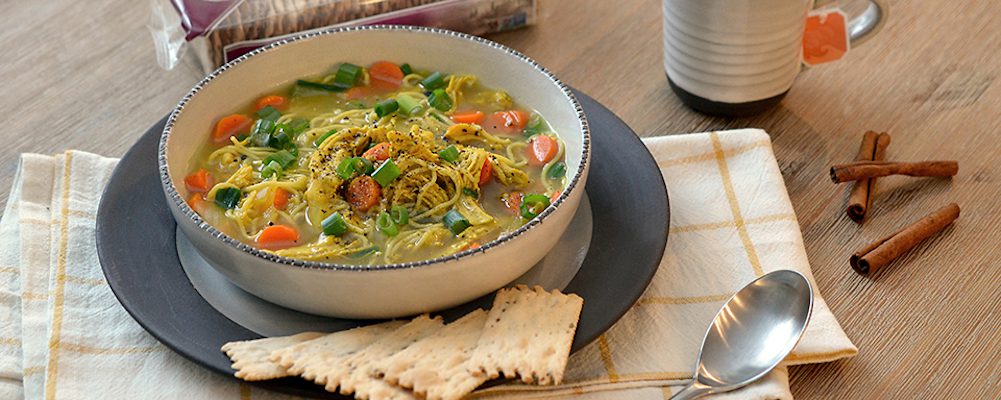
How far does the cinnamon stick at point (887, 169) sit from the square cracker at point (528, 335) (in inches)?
45.7

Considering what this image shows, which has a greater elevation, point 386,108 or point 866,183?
point 386,108

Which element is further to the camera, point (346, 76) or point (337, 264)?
point (346, 76)

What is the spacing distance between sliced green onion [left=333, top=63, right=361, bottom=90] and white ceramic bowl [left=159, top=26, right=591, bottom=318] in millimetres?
39

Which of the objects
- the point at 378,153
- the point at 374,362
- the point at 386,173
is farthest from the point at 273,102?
the point at 374,362

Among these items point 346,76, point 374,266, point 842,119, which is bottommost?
point 842,119

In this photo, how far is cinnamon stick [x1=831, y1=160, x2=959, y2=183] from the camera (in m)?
3.46

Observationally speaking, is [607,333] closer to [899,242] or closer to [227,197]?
[899,242]

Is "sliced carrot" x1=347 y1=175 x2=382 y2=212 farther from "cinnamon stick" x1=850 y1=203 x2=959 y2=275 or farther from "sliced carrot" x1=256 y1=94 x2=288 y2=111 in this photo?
"cinnamon stick" x1=850 y1=203 x2=959 y2=275

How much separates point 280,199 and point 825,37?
6.49ft

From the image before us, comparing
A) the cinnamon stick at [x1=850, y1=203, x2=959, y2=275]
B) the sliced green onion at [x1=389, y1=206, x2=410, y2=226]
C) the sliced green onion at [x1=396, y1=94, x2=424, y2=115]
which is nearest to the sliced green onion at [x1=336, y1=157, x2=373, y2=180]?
the sliced green onion at [x1=389, y1=206, x2=410, y2=226]

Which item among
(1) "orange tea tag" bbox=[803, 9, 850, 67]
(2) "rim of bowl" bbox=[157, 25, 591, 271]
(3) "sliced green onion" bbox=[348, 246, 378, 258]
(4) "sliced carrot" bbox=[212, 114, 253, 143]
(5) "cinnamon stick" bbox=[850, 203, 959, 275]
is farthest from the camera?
(1) "orange tea tag" bbox=[803, 9, 850, 67]

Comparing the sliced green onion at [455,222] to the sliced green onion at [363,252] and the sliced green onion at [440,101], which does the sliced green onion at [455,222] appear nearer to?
the sliced green onion at [363,252]

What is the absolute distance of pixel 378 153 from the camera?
3092 mm

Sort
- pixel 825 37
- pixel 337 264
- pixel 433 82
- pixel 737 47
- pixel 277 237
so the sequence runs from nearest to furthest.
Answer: pixel 337 264, pixel 277 237, pixel 433 82, pixel 737 47, pixel 825 37
